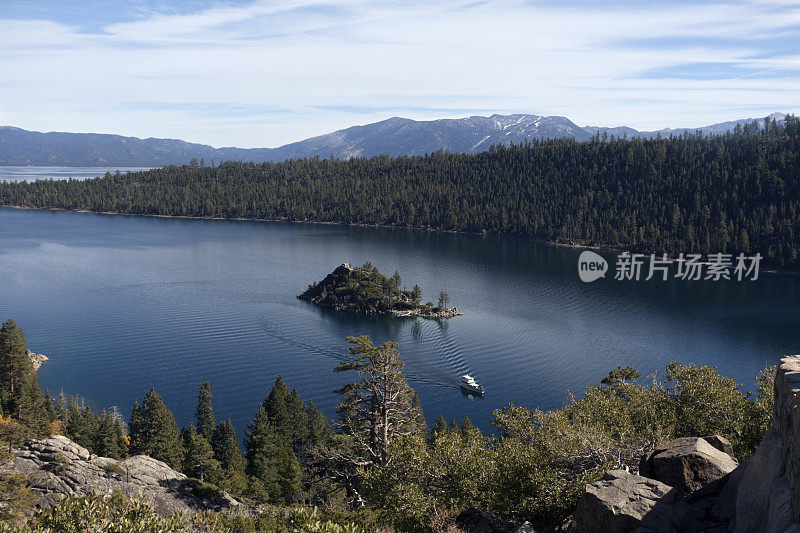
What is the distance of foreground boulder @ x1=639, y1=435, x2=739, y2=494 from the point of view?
22.5 meters

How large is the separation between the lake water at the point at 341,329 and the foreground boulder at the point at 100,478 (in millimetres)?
21663

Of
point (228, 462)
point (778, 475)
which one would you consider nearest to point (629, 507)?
point (778, 475)

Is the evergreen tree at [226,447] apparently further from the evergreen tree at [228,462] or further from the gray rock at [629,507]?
the gray rock at [629,507]

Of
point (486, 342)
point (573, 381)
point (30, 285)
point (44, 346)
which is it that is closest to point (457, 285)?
point (486, 342)

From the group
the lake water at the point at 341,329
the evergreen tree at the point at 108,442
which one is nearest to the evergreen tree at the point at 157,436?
the evergreen tree at the point at 108,442

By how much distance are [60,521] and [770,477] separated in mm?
24975

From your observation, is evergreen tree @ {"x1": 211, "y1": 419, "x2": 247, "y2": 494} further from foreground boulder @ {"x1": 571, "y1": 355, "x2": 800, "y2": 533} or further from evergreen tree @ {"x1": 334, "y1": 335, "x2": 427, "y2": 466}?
foreground boulder @ {"x1": 571, "y1": 355, "x2": 800, "y2": 533}

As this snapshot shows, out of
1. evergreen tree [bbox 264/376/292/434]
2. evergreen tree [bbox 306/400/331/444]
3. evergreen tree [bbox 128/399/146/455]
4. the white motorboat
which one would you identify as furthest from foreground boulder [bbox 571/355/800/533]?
the white motorboat

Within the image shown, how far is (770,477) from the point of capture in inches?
699

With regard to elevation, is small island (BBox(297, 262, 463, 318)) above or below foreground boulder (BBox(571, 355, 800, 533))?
below

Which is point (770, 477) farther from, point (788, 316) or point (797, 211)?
point (797, 211)

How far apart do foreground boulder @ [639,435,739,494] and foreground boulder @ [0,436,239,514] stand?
3454 cm

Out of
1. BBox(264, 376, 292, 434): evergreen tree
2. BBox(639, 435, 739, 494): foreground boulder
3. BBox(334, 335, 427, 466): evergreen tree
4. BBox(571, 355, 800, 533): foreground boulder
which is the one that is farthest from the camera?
BBox(264, 376, 292, 434): evergreen tree

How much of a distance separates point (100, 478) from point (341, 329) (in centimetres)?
6502
